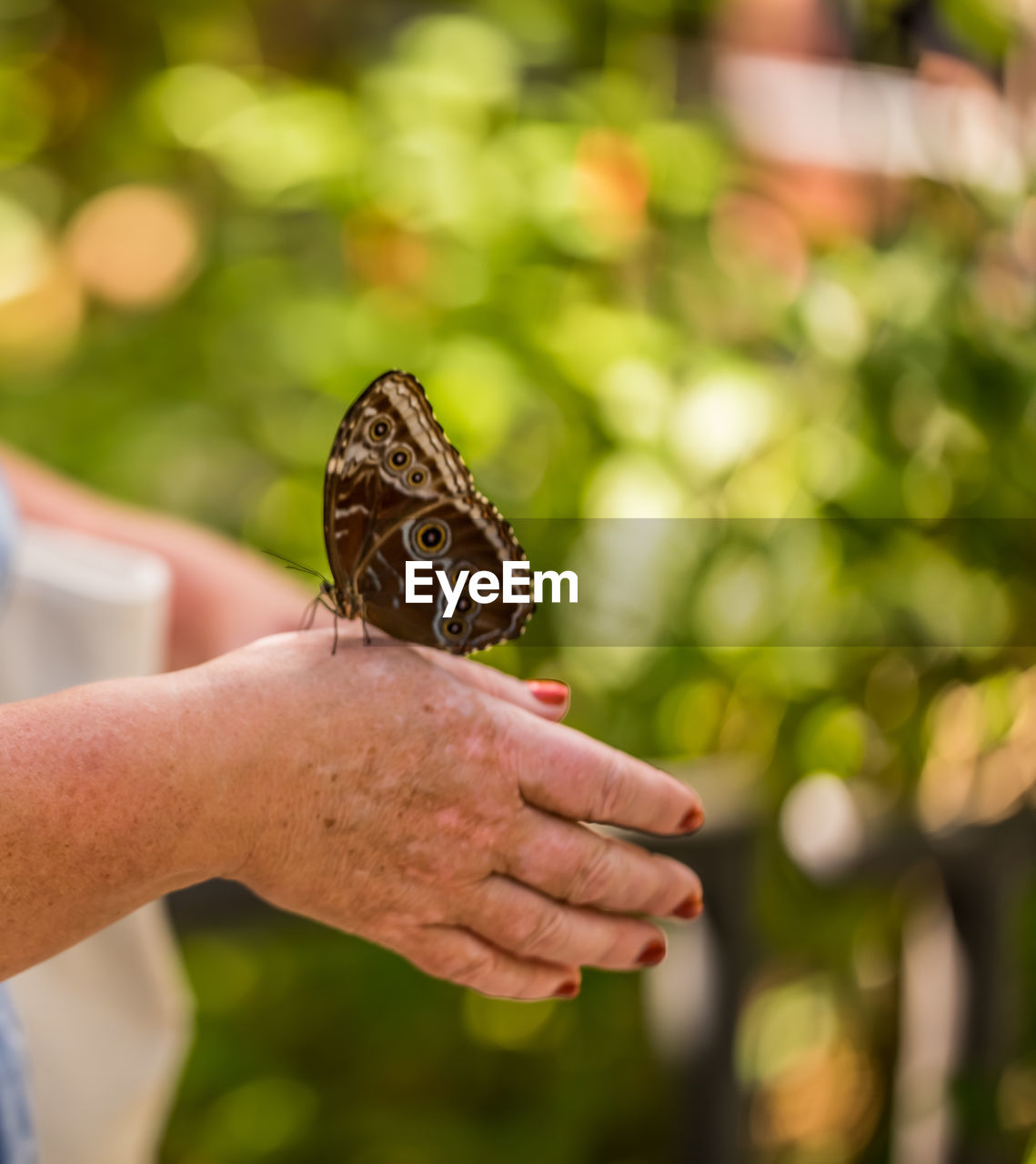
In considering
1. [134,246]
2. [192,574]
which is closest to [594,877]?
[192,574]

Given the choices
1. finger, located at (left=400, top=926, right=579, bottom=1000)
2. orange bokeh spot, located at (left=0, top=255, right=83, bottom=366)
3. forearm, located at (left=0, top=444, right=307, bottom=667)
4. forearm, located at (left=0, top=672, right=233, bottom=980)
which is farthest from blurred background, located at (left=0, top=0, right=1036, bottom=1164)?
forearm, located at (left=0, top=672, right=233, bottom=980)

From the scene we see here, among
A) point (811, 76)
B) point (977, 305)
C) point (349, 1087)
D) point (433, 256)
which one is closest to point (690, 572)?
point (977, 305)

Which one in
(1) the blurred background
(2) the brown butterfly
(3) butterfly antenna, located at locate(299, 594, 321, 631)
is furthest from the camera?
(1) the blurred background

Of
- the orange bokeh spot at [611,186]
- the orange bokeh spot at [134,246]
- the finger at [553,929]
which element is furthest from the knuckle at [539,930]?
the orange bokeh spot at [134,246]

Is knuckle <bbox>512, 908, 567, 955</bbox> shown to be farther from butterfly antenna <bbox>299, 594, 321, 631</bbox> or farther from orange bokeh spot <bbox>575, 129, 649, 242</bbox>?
orange bokeh spot <bbox>575, 129, 649, 242</bbox>

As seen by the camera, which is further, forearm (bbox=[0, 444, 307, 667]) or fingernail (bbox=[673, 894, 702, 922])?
forearm (bbox=[0, 444, 307, 667])

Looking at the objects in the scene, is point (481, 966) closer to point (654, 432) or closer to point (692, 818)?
point (692, 818)

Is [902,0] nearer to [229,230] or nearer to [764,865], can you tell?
[229,230]

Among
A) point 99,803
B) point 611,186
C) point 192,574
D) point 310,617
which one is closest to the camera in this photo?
point 99,803
